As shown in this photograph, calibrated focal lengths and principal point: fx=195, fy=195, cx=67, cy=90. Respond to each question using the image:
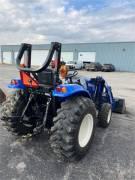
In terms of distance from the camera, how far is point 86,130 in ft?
11.5

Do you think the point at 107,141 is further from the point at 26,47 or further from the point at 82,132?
the point at 26,47

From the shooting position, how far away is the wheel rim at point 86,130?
3.32 metres

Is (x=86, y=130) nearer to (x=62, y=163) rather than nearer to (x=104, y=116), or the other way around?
(x=62, y=163)

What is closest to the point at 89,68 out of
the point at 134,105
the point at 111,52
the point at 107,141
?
the point at 111,52

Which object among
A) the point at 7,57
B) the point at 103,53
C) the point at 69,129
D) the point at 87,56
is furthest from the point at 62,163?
the point at 7,57

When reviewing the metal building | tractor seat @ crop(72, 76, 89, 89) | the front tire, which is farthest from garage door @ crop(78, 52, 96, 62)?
the front tire

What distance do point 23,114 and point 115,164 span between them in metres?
1.75

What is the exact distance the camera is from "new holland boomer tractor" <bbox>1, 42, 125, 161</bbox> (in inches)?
114

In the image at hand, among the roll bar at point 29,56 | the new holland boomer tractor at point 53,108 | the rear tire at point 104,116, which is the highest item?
the roll bar at point 29,56

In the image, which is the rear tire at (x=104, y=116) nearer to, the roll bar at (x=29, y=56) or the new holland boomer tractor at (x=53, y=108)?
the new holland boomer tractor at (x=53, y=108)

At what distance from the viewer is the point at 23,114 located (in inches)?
134

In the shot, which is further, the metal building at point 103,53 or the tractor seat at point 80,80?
the metal building at point 103,53

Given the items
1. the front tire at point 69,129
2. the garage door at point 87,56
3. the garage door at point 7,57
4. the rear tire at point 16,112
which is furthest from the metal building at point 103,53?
the front tire at point 69,129

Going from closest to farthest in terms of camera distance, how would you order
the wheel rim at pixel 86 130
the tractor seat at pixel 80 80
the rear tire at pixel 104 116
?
1. the wheel rim at pixel 86 130
2. the tractor seat at pixel 80 80
3. the rear tire at pixel 104 116
